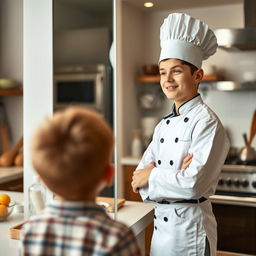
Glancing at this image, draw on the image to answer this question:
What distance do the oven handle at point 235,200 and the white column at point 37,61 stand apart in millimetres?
1575

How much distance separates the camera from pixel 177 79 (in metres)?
1.53

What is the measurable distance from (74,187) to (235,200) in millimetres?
2166

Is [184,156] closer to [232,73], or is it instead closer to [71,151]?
[71,151]

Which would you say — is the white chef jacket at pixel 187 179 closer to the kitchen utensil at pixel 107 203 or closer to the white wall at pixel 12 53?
the kitchen utensil at pixel 107 203

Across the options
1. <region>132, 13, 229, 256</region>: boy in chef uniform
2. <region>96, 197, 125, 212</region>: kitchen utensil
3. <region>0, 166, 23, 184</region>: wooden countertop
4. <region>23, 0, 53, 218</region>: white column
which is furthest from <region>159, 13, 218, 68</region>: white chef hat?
<region>0, 166, 23, 184</region>: wooden countertop

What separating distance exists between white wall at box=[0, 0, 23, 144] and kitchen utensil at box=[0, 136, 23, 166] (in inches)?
5.8

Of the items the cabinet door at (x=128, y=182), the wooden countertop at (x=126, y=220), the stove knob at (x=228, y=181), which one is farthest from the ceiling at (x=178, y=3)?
the wooden countertop at (x=126, y=220)

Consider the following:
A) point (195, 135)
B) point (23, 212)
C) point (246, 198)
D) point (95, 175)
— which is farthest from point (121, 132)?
point (95, 175)

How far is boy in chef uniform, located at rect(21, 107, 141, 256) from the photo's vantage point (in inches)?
29.3

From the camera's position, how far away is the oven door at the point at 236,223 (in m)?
2.73

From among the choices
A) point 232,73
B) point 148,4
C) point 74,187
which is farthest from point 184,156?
point 148,4

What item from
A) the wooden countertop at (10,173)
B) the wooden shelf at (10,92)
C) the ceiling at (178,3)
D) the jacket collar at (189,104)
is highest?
the ceiling at (178,3)

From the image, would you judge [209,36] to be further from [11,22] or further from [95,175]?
[11,22]

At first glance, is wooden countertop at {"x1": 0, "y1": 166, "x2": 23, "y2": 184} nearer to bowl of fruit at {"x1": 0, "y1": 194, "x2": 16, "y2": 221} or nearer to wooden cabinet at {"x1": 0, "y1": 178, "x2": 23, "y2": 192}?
wooden cabinet at {"x1": 0, "y1": 178, "x2": 23, "y2": 192}
